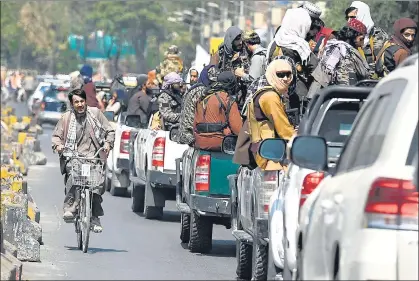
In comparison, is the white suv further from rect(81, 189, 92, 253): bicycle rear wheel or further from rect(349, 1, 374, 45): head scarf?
rect(349, 1, 374, 45): head scarf

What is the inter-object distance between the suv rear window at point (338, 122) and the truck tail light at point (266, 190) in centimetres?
Result: 109

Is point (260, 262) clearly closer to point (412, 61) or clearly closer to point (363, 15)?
point (412, 61)

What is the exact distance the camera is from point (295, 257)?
1078 centimetres

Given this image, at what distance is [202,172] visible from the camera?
17047 mm

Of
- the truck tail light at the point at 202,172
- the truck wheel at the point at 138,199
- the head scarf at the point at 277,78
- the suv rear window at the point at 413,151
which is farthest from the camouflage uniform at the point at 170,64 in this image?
the suv rear window at the point at 413,151

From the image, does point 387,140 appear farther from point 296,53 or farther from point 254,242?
point 296,53

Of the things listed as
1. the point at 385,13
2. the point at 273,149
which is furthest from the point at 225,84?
the point at 385,13

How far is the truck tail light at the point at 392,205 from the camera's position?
7.42 metres

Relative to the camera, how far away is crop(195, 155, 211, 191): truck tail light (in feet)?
A: 55.8

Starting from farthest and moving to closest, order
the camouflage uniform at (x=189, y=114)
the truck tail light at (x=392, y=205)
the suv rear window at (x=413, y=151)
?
the camouflage uniform at (x=189, y=114)
the suv rear window at (x=413, y=151)
the truck tail light at (x=392, y=205)

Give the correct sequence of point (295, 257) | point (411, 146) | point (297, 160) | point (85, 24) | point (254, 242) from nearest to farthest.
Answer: point (411, 146) → point (297, 160) → point (295, 257) → point (254, 242) → point (85, 24)

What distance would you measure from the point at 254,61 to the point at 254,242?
16.3 feet

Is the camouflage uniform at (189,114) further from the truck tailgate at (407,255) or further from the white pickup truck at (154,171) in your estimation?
the truck tailgate at (407,255)

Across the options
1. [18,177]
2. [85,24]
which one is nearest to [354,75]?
[18,177]
